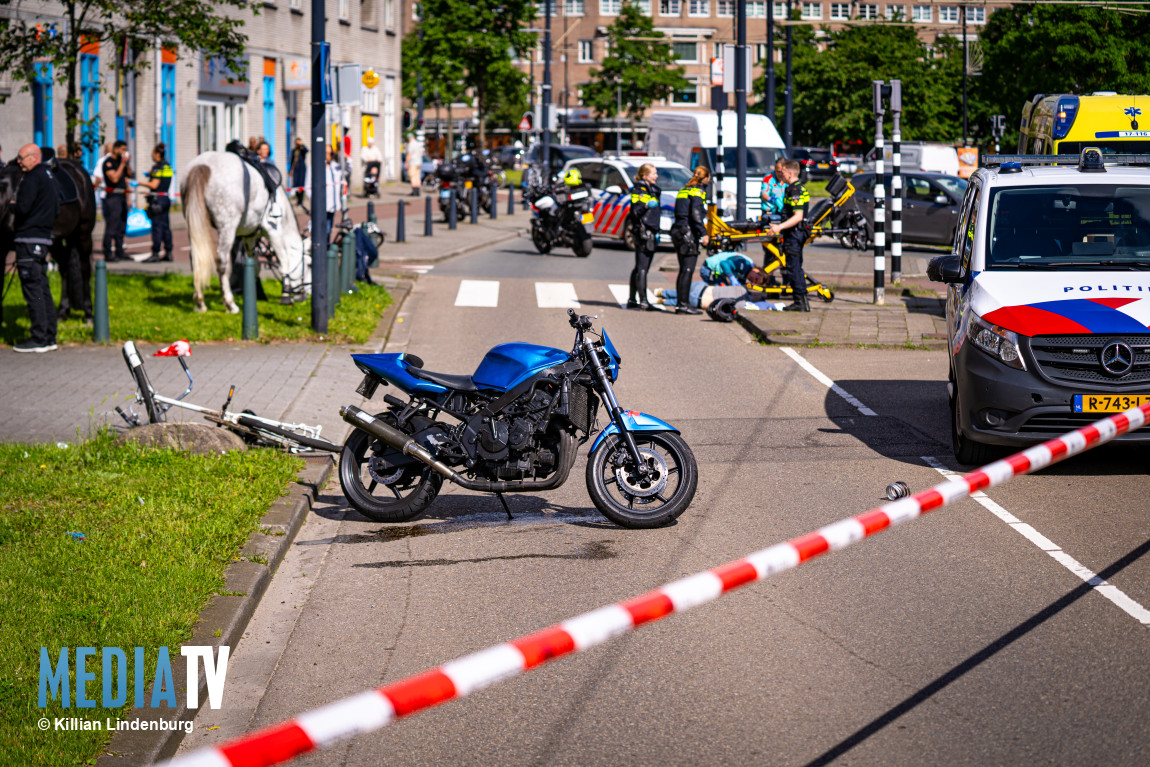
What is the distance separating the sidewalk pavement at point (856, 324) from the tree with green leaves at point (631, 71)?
216 ft

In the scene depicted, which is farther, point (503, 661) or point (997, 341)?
point (997, 341)

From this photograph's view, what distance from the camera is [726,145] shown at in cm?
3183

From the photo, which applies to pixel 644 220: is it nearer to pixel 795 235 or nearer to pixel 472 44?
pixel 795 235

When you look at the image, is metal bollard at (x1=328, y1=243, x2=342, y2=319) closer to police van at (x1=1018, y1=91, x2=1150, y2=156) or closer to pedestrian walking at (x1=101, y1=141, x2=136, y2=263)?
pedestrian walking at (x1=101, y1=141, x2=136, y2=263)

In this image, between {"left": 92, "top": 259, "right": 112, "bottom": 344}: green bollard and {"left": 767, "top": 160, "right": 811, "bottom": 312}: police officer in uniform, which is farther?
{"left": 767, "top": 160, "right": 811, "bottom": 312}: police officer in uniform

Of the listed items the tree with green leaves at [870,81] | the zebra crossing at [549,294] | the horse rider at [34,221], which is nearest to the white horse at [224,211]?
the horse rider at [34,221]

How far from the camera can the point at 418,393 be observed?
7.59 meters

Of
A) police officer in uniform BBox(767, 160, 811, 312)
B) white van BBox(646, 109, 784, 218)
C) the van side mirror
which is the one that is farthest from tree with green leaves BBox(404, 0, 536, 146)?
the van side mirror

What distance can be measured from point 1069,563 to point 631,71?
78034 mm

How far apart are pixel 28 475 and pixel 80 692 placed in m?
3.66

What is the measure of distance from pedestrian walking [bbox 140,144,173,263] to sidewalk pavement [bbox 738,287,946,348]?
10040 mm

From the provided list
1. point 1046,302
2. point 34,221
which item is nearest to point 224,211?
Answer: point 34,221

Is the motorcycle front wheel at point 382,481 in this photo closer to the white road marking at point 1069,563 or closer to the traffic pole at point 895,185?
the white road marking at point 1069,563

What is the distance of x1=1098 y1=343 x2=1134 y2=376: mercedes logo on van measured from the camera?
8281 millimetres
